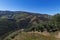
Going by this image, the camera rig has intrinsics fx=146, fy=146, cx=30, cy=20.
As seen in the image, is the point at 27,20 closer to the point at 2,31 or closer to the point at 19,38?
the point at 2,31

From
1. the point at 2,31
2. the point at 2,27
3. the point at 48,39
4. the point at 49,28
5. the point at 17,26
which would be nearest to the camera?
the point at 48,39

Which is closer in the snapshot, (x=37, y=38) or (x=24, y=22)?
(x=37, y=38)

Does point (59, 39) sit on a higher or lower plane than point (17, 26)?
higher

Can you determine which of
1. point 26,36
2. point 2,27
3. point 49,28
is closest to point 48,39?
point 26,36

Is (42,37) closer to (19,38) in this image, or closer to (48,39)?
(48,39)

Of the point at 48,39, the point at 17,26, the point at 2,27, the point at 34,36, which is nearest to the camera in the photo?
the point at 48,39

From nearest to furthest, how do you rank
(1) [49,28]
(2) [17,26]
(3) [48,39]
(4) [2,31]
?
(3) [48,39], (1) [49,28], (4) [2,31], (2) [17,26]

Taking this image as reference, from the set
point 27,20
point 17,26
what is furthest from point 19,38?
point 27,20

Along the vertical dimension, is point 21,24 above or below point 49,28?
below

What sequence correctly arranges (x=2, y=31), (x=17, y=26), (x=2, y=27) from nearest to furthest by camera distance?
(x=2, y=31) → (x=2, y=27) → (x=17, y=26)
